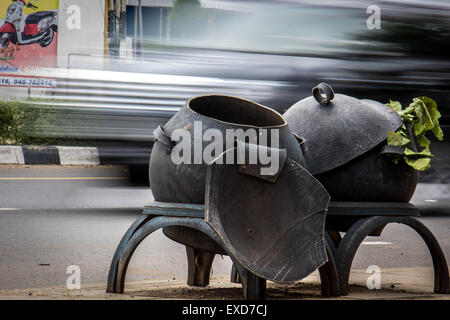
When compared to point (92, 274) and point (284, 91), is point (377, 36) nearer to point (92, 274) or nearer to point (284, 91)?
point (284, 91)

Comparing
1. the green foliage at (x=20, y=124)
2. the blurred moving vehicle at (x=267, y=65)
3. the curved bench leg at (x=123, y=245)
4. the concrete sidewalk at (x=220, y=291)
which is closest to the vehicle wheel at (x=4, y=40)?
the green foliage at (x=20, y=124)

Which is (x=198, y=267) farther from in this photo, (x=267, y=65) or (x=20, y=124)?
(x=20, y=124)

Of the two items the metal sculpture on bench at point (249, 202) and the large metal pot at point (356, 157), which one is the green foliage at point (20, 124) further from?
the metal sculpture on bench at point (249, 202)

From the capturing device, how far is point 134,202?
7938mm

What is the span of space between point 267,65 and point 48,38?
16.3 meters

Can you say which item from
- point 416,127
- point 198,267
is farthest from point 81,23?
point 416,127

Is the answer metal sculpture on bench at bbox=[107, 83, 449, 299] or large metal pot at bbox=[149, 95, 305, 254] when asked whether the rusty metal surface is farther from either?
large metal pot at bbox=[149, 95, 305, 254]

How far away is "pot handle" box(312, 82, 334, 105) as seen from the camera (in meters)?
3.75

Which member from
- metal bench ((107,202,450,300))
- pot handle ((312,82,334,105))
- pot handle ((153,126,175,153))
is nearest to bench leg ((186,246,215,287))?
metal bench ((107,202,450,300))

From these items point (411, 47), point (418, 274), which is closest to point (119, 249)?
point (418, 274)

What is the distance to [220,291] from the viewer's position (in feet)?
12.3

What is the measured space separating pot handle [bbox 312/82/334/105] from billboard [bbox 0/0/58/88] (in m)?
19.7

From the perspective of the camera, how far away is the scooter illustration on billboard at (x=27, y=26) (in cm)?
2272

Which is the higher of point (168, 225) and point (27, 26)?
point (27, 26)
